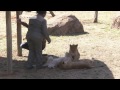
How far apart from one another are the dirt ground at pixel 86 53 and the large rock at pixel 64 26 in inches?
22.0

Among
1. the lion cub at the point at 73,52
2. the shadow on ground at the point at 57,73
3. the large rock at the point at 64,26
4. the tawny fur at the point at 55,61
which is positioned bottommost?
the shadow on ground at the point at 57,73

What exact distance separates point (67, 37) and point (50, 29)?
93 cm

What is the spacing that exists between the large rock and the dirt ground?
1.83 feet

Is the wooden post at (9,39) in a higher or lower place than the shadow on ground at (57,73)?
higher

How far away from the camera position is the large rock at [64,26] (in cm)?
1331

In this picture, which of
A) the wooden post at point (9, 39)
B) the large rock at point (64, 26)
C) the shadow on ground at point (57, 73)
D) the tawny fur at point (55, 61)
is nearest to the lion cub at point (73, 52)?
the tawny fur at point (55, 61)

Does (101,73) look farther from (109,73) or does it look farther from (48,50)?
(48,50)

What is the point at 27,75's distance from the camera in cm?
804

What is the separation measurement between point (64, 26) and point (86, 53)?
10.9ft

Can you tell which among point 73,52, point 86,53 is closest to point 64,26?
point 86,53

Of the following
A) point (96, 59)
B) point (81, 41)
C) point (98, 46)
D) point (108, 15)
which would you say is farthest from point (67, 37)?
point (108, 15)

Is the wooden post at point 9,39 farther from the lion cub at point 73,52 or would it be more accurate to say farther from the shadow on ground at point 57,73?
the lion cub at point 73,52

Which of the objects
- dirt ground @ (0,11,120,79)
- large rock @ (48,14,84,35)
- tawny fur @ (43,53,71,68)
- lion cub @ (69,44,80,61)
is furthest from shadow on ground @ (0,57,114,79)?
large rock @ (48,14,84,35)
